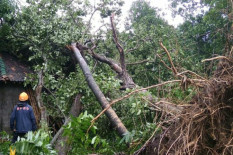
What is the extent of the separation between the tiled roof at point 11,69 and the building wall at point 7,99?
31 centimetres

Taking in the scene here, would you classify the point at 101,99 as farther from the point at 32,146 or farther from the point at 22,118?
the point at 22,118

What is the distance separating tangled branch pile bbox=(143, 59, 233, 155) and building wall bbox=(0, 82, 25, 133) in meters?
6.15

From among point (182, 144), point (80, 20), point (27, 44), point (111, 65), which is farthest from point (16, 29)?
point (182, 144)

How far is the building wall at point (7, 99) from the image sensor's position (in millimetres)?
8227

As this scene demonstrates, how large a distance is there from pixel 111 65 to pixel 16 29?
3.17 m

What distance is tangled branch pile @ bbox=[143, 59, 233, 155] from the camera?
3009 mm

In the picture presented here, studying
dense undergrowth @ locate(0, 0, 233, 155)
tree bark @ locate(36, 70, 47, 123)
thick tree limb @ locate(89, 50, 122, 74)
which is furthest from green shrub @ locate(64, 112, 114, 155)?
thick tree limb @ locate(89, 50, 122, 74)

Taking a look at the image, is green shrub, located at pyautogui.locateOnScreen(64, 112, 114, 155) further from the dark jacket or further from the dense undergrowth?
the dark jacket

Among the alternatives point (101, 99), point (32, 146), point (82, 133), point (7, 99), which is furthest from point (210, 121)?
point (7, 99)

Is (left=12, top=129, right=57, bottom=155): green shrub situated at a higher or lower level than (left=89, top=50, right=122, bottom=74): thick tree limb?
lower

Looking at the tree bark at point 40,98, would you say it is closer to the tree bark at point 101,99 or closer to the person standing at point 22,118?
the person standing at point 22,118

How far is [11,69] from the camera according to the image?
8391 mm

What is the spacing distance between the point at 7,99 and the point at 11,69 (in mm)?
857

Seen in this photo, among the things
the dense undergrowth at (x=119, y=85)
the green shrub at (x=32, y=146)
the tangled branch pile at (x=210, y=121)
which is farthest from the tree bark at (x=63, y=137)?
the tangled branch pile at (x=210, y=121)
